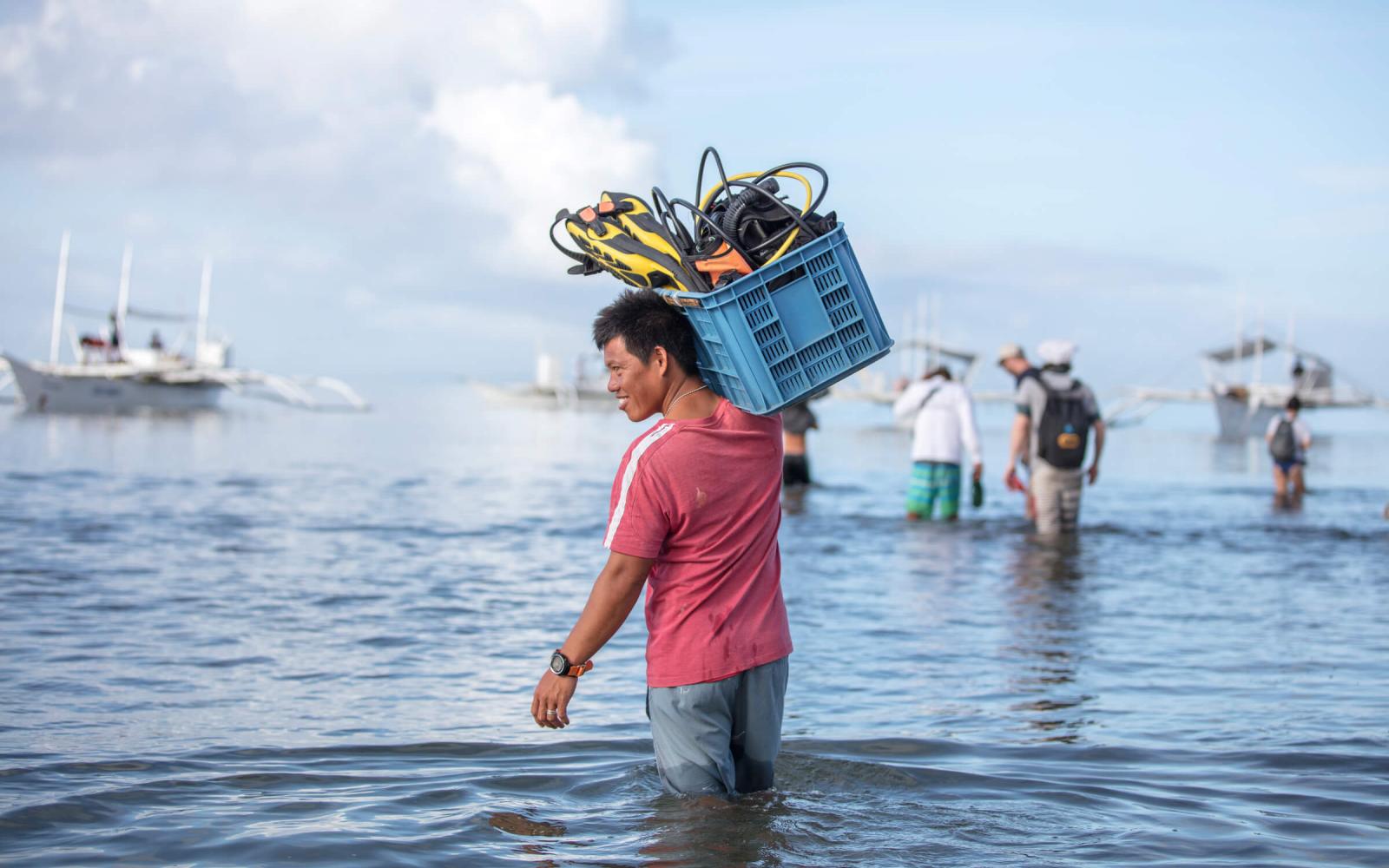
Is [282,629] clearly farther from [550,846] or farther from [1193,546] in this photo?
[1193,546]

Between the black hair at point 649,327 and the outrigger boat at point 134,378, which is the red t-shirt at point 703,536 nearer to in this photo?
the black hair at point 649,327

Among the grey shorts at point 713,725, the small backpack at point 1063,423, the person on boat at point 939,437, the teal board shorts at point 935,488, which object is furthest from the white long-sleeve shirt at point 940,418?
the grey shorts at point 713,725

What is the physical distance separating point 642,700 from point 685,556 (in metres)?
3.01

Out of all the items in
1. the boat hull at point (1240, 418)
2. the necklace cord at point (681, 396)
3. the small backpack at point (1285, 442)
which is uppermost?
the boat hull at point (1240, 418)

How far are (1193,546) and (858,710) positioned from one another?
8.77 metres

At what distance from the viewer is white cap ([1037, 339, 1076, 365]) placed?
11.8m

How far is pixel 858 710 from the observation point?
20.5 ft

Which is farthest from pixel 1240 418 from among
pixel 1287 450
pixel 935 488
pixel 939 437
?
pixel 939 437

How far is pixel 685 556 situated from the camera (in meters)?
3.63

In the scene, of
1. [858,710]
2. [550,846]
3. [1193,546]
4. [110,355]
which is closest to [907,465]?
[1193,546]

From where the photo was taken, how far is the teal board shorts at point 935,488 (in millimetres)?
14578

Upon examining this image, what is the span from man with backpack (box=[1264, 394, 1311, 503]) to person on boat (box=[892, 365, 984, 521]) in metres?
8.32

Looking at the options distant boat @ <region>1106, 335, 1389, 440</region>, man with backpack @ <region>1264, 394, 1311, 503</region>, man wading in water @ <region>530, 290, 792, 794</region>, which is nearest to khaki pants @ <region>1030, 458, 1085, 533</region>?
man wading in water @ <region>530, 290, 792, 794</region>

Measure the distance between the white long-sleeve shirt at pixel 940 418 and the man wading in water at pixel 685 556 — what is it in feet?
33.3
